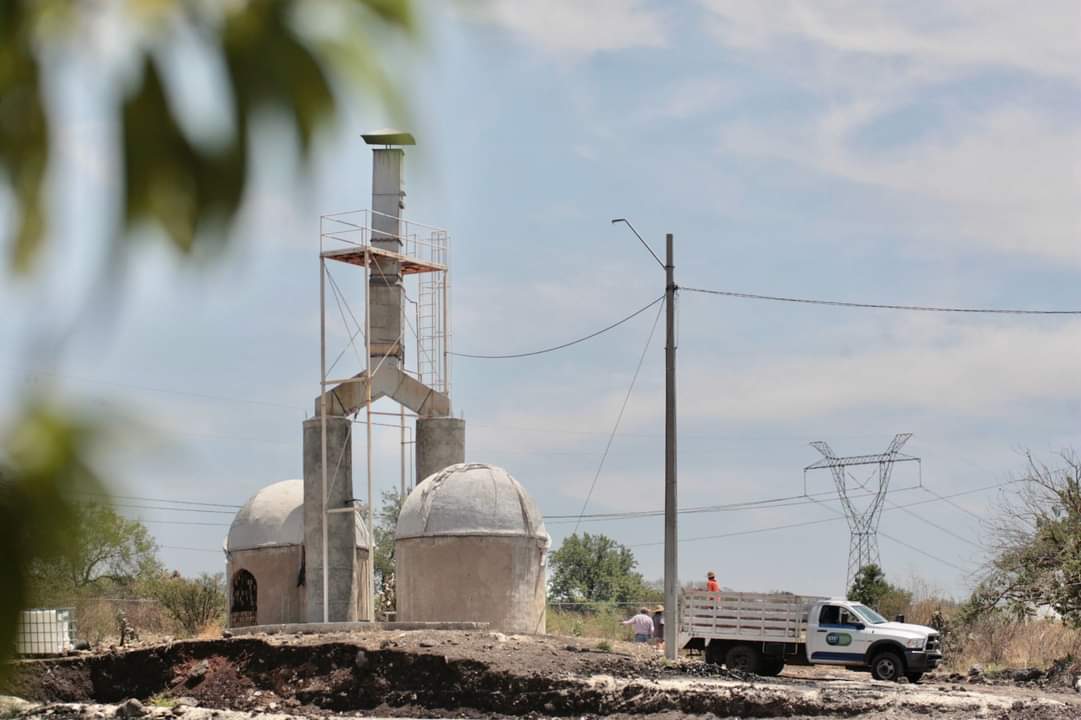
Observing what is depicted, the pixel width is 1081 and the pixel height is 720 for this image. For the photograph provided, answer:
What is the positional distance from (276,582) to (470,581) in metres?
8.20

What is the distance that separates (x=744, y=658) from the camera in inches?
1291

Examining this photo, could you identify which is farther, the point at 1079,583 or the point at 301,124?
the point at 1079,583

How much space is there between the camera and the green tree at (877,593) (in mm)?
48344

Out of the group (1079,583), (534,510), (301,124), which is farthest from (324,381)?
(301,124)

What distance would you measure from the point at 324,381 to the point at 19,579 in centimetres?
3838

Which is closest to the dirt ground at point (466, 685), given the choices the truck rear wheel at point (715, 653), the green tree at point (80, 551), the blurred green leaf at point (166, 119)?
the truck rear wheel at point (715, 653)

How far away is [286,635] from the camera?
3216cm

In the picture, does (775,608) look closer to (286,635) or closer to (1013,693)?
(1013,693)

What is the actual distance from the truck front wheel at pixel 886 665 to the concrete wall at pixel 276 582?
1629 centimetres

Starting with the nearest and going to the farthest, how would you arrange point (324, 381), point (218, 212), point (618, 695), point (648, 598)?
1. point (218, 212)
2. point (618, 695)
3. point (324, 381)
4. point (648, 598)

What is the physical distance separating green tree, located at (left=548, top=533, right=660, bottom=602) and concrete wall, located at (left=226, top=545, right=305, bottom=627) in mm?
39139

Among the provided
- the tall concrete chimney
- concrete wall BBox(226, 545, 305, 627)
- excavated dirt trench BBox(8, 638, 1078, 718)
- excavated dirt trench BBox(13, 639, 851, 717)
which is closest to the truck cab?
excavated dirt trench BBox(8, 638, 1078, 718)

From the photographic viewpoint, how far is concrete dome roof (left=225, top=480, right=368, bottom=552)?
42.3 m

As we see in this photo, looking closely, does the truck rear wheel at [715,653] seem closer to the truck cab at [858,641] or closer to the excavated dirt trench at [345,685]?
the truck cab at [858,641]
